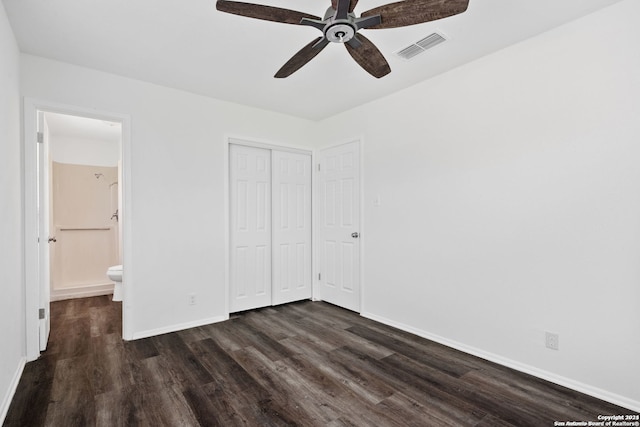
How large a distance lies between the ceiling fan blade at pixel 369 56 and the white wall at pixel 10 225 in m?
2.11

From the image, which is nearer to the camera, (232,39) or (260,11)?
(260,11)

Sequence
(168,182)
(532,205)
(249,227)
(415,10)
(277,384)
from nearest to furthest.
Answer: (415,10) < (277,384) < (532,205) < (168,182) < (249,227)

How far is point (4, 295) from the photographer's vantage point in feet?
6.41

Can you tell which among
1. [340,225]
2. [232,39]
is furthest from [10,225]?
[340,225]

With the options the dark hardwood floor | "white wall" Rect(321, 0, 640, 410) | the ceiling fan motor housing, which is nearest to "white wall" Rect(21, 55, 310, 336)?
the dark hardwood floor

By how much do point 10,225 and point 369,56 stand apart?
260cm

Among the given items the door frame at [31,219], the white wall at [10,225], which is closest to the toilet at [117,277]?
the door frame at [31,219]

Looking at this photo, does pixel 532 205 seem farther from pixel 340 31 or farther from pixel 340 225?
pixel 340 225

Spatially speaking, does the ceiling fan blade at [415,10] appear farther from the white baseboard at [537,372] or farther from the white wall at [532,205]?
the white baseboard at [537,372]

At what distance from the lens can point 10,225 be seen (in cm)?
217

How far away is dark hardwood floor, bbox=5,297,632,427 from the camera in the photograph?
1.90 m

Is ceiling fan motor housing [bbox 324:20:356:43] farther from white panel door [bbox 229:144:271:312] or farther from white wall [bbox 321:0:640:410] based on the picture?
white panel door [bbox 229:144:271:312]

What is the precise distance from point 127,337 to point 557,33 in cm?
428

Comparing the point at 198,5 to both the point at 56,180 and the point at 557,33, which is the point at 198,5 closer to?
the point at 557,33
